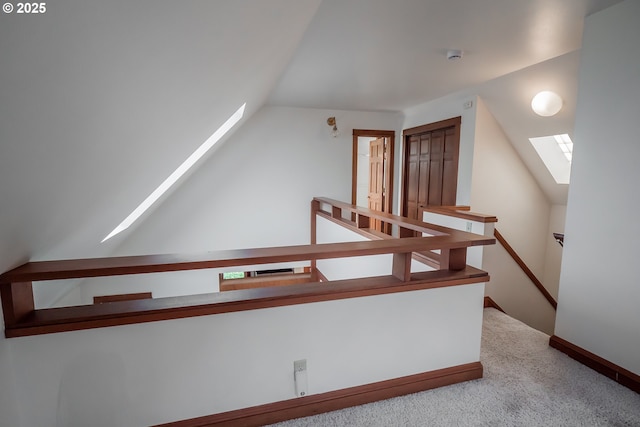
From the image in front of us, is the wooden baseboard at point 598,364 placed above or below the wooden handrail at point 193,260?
below

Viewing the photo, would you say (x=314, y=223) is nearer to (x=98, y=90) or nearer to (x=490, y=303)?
(x=490, y=303)

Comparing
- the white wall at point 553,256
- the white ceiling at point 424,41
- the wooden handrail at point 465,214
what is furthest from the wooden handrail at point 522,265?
the white ceiling at point 424,41

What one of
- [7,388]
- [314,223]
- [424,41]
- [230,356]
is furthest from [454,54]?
[7,388]

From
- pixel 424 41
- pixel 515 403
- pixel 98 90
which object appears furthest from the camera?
pixel 424 41

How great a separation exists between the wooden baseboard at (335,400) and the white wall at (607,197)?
2.67ft

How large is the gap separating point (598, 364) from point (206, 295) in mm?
2352

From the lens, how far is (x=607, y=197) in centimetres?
192

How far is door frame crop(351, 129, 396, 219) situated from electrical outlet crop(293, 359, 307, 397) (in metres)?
3.64

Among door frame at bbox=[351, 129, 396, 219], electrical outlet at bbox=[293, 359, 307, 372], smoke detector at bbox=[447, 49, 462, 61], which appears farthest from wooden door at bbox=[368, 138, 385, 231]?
electrical outlet at bbox=[293, 359, 307, 372]

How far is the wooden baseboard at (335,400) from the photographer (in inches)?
59.3

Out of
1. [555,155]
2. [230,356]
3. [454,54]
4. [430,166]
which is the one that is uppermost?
[454,54]

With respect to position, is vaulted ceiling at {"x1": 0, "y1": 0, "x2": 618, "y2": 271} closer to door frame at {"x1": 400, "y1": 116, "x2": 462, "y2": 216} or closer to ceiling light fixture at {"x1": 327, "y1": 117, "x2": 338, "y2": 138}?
door frame at {"x1": 400, "y1": 116, "x2": 462, "y2": 216}

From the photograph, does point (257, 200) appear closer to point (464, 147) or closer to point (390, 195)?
point (390, 195)

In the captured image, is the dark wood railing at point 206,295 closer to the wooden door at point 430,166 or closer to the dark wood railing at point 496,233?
the dark wood railing at point 496,233
